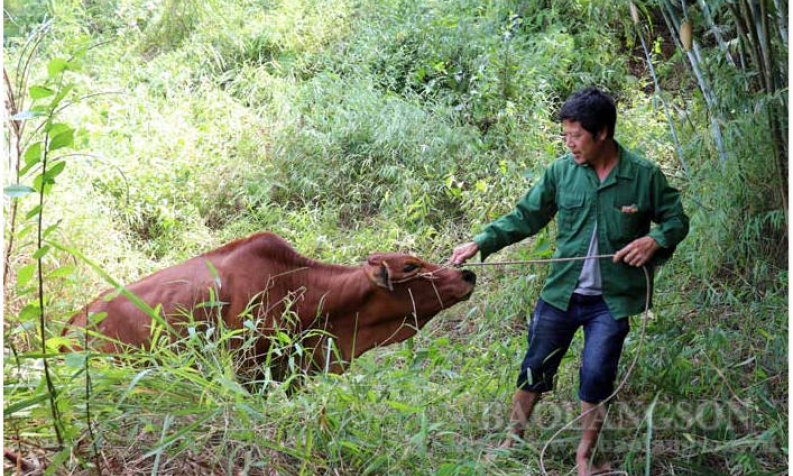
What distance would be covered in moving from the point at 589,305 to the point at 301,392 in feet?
3.85

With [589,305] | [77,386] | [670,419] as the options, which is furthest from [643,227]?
[77,386]

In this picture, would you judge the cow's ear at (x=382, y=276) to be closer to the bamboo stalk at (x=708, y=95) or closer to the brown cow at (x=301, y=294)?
the brown cow at (x=301, y=294)

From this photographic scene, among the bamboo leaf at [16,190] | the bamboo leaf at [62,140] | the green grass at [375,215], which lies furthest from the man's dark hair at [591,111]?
the bamboo leaf at [16,190]

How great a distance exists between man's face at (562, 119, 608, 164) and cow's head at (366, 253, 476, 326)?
100cm

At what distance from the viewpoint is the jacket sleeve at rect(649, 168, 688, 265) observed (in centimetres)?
330

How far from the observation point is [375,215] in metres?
6.96

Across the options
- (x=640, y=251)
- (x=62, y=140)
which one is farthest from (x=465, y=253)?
(x=62, y=140)

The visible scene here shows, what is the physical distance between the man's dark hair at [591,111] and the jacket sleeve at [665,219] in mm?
283

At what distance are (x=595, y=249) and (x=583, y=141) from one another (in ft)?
1.38

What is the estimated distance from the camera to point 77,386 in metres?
2.47

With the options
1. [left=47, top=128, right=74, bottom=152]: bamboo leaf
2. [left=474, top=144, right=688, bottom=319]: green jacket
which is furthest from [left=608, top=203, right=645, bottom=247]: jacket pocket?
[left=47, top=128, right=74, bottom=152]: bamboo leaf

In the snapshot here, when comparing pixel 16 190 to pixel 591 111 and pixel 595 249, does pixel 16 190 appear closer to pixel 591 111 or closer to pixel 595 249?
pixel 591 111

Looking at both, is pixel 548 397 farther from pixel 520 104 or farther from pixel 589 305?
→ pixel 520 104

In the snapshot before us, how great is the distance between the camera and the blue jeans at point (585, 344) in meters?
3.36
